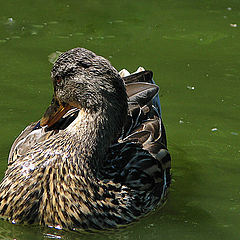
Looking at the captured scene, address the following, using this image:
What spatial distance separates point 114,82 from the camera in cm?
572

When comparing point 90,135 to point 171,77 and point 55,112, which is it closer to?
point 55,112

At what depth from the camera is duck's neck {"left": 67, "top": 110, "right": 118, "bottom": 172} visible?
229 inches

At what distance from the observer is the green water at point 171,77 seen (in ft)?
20.3

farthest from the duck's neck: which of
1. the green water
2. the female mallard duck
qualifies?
the green water

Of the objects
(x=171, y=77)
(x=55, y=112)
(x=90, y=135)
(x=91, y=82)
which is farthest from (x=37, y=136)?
(x=171, y=77)

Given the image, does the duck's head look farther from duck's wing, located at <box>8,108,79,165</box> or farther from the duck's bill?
duck's wing, located at <box>8,108,79,165</box>

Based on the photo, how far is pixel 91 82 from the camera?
18.9 ft

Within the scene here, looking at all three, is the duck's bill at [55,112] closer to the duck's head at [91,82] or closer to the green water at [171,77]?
the duck's head at [91,82]

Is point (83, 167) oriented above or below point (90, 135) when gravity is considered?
below

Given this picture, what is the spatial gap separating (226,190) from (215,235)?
0.87 metres

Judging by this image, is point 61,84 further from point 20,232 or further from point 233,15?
point 233,15

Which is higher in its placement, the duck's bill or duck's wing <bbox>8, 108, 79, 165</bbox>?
the duck's bill

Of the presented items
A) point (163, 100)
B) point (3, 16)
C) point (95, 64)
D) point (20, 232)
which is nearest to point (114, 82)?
point (95, 64)

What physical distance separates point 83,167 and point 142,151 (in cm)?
73
